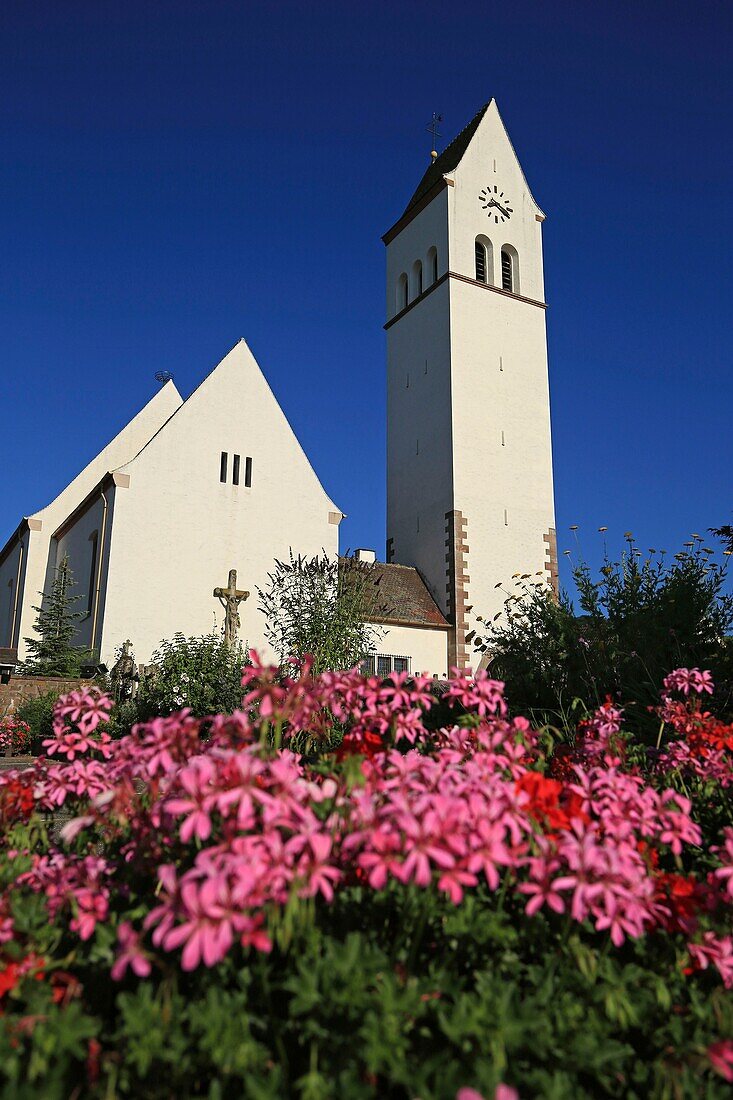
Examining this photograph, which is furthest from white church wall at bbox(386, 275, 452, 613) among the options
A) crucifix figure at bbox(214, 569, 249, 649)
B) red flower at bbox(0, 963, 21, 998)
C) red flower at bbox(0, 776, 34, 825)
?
red flower at bbox(0, 963, 21, 998)

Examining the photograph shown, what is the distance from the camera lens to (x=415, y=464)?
28062 mm

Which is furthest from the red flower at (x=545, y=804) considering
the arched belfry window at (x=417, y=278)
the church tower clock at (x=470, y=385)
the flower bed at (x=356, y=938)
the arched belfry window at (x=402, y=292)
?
the arched belfry window at (x=402, y=292)

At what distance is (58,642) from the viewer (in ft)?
72.0

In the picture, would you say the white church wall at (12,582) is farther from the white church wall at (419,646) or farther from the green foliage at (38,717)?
the white church wall at (419,646)

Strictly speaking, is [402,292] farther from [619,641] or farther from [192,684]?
[619,641]

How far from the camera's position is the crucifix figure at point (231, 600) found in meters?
20.9

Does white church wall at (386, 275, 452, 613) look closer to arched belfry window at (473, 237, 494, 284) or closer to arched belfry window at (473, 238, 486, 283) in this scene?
arched belfry window at (473, 238, 486, 283)

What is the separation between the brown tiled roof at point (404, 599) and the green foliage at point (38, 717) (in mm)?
9404

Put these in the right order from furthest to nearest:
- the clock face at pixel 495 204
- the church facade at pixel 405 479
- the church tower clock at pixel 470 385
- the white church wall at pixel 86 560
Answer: the clock face at pixel 495 204, the church tower clock at pixel 470 385, the white church wall at pixel 86 560, the church facade at pixel 405 479

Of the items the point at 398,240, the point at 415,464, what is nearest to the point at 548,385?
the point at 415,464

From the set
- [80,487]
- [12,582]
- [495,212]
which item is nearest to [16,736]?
[80,487]

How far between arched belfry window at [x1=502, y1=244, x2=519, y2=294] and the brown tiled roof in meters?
11.8

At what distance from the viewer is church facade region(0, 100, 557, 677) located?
69.8ft

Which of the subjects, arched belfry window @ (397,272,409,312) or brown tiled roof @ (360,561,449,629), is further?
arched belfry window @ (397,272,409,312)
